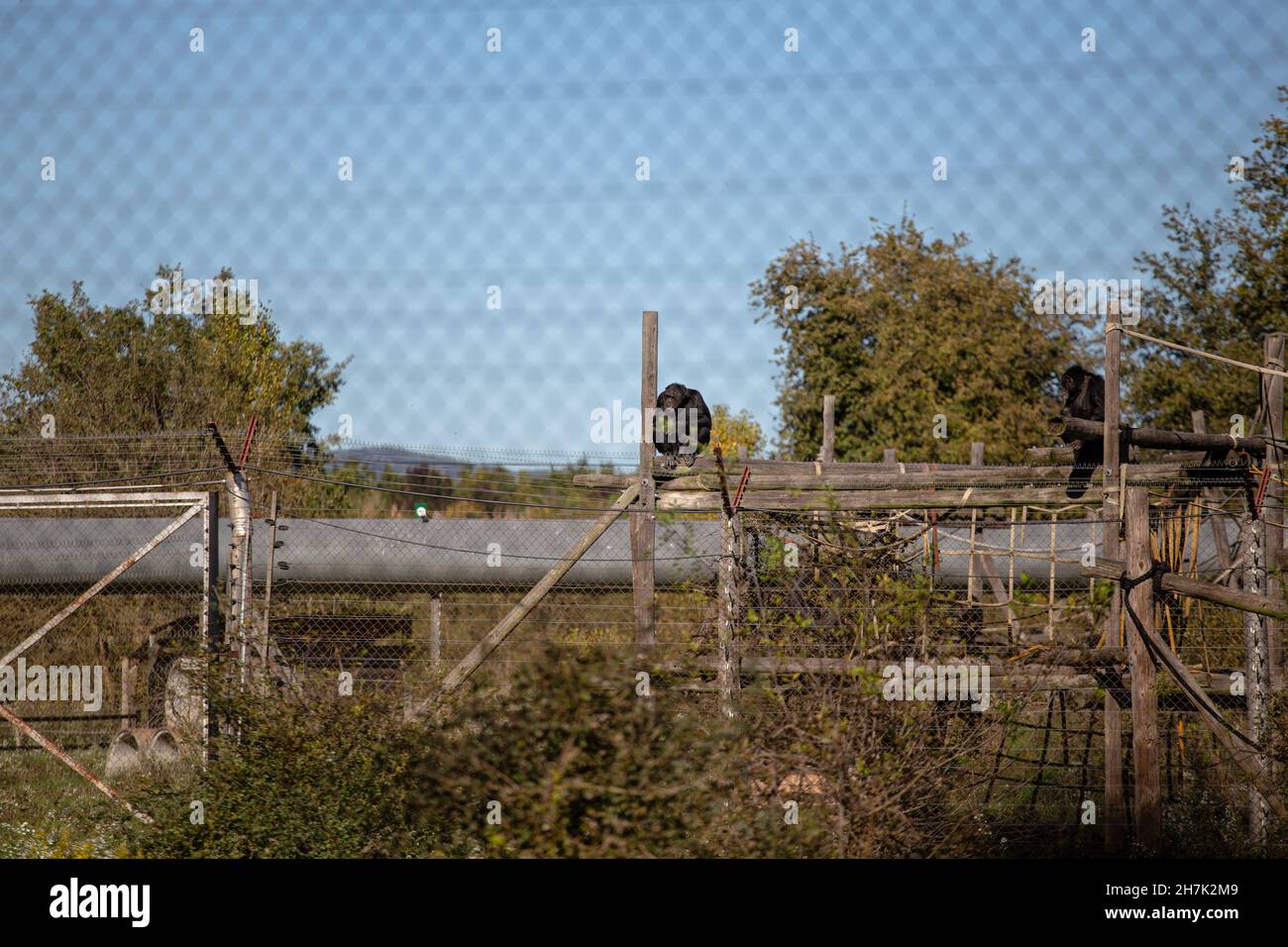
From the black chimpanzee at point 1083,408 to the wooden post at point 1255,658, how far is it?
988 millimetres

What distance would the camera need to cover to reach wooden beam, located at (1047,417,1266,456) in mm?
7520

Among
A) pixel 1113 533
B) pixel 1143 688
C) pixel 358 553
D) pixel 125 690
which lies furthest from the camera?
pixel 358 553

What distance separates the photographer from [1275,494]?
7836 millimetres

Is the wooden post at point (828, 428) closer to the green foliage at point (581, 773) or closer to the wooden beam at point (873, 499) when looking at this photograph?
the wooden beam at point (873, 499)

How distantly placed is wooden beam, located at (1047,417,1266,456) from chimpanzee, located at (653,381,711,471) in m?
2.21

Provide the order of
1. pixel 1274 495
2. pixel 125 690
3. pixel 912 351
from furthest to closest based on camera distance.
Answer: pixel 912 351
pixel 125 690
pixel 1274 495

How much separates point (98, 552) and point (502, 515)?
166 inches

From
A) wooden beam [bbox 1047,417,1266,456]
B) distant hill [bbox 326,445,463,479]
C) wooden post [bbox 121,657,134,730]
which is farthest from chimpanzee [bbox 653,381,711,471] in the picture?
wooden post [bbox 121,657,134,730]

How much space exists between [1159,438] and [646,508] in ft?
10.6

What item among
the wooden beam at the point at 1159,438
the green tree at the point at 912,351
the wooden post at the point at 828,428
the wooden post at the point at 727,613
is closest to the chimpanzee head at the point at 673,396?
the wooden post at the point at 727,613

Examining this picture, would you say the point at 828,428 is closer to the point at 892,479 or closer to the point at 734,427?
the point at 892,479

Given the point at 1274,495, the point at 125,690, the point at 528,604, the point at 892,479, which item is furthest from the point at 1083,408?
the point at 125,690
